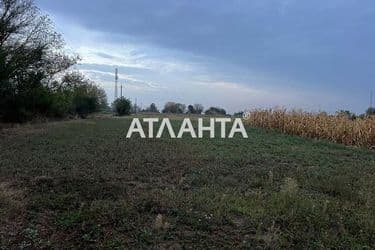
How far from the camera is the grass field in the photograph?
11.6 ft

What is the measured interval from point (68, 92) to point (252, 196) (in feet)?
98.5

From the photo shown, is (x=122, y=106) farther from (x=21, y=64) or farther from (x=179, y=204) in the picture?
(x=179, y=204)

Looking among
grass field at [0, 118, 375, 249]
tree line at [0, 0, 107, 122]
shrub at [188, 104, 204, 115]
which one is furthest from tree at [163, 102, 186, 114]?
grass field at [0, 118, 375, 249]

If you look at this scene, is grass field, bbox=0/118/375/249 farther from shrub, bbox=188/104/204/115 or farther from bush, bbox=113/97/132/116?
shrub, bbox=188/104/204/115

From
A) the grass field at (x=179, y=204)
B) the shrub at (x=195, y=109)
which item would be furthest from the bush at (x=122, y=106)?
the grass field at (x=179, y=204)

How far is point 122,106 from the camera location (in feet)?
154

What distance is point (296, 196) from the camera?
15.8 ft

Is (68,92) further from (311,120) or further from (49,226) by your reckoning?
(49,226)

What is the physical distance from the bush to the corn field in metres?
27.9

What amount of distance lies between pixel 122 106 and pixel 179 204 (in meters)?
43.4

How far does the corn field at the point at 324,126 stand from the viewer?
12.9 metres

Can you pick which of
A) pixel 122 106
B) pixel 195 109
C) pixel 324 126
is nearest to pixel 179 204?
pixel 324 126

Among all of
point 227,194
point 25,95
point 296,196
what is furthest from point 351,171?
point 25,95

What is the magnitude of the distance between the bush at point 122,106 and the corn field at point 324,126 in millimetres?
27918
